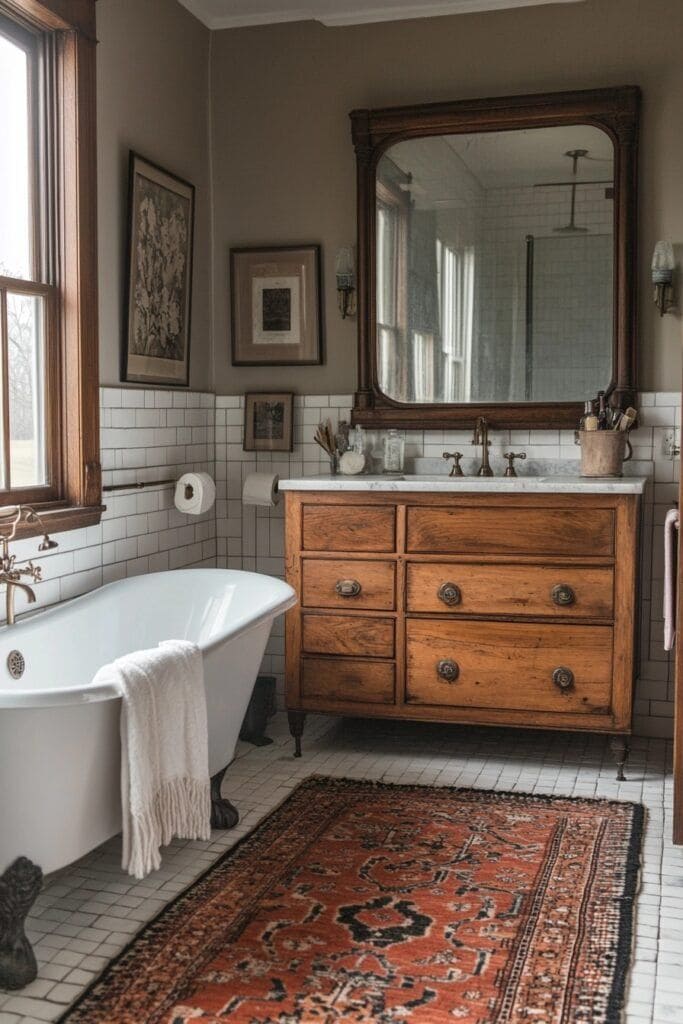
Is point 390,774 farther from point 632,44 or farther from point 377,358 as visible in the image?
point 632,44

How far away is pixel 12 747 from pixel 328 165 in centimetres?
306

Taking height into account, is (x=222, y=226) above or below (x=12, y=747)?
above

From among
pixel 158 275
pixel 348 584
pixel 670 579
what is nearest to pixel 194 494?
pixel 348 584

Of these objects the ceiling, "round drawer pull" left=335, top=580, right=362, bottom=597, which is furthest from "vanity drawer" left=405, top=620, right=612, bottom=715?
the ceiling

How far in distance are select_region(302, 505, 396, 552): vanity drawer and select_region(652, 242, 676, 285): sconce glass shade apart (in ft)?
4.42

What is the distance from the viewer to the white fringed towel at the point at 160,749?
2.55 m

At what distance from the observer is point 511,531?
12.6 feet

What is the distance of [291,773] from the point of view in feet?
12.8

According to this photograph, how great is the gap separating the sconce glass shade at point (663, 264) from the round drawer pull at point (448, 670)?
1632 mm

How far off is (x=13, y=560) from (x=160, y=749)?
84 centimetres

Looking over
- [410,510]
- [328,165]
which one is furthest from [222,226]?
[410,510]

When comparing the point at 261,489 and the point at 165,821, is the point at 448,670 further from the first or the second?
the point at 165,821

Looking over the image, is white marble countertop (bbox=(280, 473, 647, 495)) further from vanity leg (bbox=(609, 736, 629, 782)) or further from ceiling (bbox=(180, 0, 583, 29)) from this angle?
ceiling (bbox=(180, 0, 583, 29))

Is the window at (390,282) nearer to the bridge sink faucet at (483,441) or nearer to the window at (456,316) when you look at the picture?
the window at (456,316)
